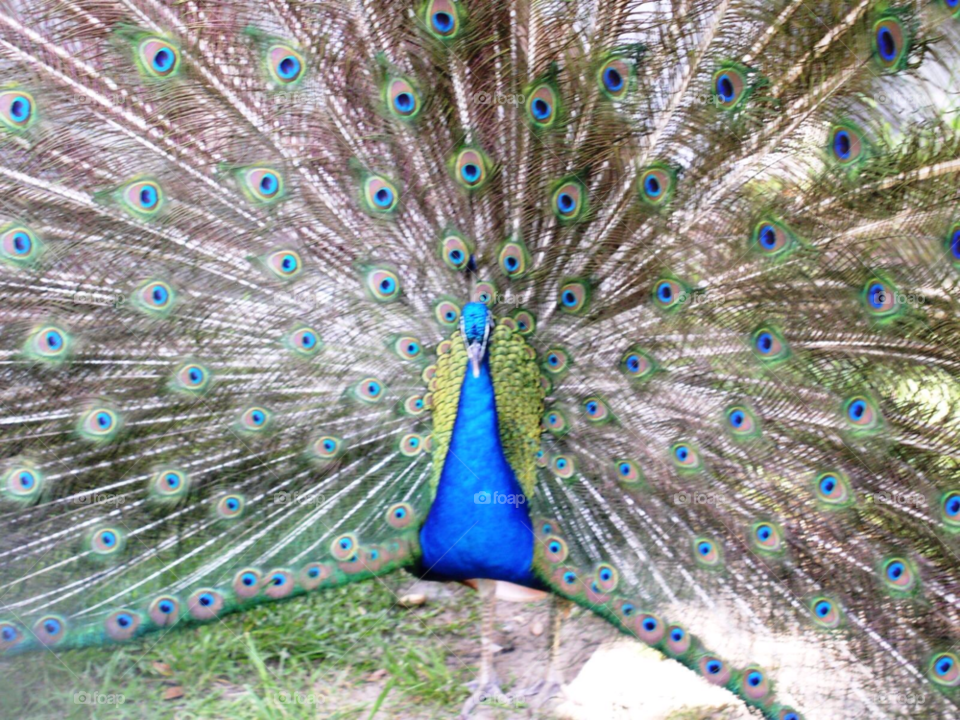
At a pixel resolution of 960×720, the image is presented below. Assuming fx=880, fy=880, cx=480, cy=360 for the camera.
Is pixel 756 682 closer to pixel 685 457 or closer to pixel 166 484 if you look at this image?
pixel 685 457

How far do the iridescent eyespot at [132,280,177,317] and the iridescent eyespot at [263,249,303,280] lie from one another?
31 cm

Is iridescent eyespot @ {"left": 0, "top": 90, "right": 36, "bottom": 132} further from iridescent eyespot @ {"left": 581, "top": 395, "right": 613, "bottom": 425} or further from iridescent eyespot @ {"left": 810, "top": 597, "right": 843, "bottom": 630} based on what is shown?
iridescent eyespot @ {"left": 810, "top": 597, "right": 843, "bottom": 630}

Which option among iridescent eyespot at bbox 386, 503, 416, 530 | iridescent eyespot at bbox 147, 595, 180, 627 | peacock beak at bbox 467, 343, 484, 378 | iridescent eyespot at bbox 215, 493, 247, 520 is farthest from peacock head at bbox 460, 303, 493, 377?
iridescent eyespot at bbox 147, 595, 180, 627

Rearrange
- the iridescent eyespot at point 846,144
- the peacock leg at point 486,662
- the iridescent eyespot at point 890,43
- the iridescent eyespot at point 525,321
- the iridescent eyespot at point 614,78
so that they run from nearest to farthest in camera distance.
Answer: the iridescent eyespot at point 890,43
the iridescent eyespot at point 846,144
the iridescent eyespot at point 614,78
the iridescent eyespot at point 525,321
the peacock leg at point 486,662

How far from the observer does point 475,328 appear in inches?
108

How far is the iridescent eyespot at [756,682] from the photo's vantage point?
2756 mm

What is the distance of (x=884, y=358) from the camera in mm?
2559

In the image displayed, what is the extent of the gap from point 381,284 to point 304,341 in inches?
12.5

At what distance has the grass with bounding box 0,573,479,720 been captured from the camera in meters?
2.90

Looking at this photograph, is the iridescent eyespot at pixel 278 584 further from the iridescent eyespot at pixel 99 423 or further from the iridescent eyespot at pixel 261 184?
the iridescent eyespot at pixel 261 184

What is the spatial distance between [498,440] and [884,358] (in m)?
1.20

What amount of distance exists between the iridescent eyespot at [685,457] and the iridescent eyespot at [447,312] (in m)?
0.83

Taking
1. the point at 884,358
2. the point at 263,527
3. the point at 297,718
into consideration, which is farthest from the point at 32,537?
the point at 884,358

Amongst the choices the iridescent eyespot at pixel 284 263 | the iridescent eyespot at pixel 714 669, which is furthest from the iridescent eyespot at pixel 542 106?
the iridescent eyespot at pixel 714 669
